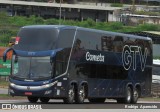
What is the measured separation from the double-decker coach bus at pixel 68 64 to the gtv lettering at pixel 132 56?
57 millimetres

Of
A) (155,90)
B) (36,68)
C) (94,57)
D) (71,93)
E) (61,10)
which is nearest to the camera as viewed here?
(36,68)

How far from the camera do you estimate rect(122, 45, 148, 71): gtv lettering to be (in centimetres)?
3297

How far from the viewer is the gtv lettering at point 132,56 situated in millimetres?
32969

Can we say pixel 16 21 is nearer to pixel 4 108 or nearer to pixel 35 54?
pixel 35 54

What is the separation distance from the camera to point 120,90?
32531 mm

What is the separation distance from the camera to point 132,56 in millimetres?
33906

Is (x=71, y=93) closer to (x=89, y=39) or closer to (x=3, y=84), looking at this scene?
(x=89, y=39)

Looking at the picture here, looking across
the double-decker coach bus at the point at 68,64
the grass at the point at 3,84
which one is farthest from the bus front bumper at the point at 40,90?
the grass at the point at 3,84

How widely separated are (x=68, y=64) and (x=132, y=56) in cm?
738

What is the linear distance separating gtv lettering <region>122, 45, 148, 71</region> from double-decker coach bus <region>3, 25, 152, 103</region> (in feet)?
0.19

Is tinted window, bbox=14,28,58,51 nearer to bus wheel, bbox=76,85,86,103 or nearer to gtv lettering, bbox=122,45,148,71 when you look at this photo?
bus wheel, bbox=76,85,86,103

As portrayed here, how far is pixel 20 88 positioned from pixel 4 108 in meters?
6.65

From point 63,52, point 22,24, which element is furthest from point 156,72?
point 22,24

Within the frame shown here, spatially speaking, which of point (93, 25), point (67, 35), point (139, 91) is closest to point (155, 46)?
point (93, 25)
